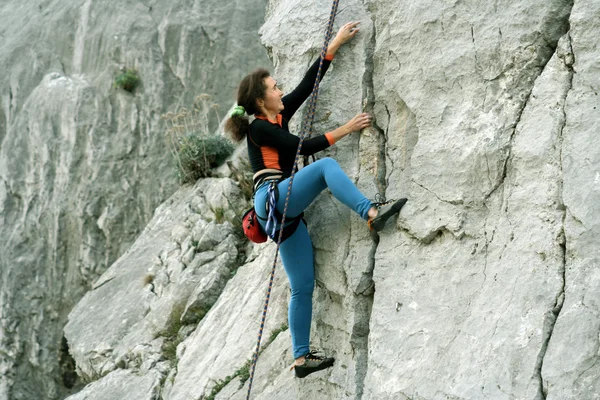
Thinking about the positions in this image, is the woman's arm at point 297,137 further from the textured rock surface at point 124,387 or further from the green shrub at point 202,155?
the green shrub at point 202,155

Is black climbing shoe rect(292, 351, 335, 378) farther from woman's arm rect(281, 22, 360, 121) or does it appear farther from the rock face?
the rock face

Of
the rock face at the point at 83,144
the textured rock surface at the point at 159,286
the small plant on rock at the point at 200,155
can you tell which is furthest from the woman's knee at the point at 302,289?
the rock face at the point at 83,144

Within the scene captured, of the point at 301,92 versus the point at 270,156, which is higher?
the point at 301,92

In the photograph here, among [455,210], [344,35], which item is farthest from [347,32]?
[455,210]

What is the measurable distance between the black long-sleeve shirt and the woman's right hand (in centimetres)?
22

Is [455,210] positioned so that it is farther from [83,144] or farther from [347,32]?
[83,144]

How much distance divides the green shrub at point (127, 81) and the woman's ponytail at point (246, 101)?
370 inches

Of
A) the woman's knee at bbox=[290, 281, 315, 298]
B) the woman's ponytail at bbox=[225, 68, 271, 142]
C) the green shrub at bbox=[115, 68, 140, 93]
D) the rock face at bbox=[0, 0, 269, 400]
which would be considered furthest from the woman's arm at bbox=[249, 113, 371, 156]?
the green shrub at bbox=[115, 68, 140, 93]

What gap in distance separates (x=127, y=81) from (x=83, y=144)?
1565 mm

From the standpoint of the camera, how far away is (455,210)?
239 inches

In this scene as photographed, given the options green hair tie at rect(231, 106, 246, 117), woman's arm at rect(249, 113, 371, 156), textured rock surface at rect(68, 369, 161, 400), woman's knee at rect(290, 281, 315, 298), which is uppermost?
green hair tie at rect(231, 106, 246, 117)

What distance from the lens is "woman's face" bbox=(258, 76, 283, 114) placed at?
23.0ft

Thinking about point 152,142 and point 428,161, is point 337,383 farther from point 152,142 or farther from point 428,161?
point 152,142

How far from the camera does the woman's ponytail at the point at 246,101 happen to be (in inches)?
277
